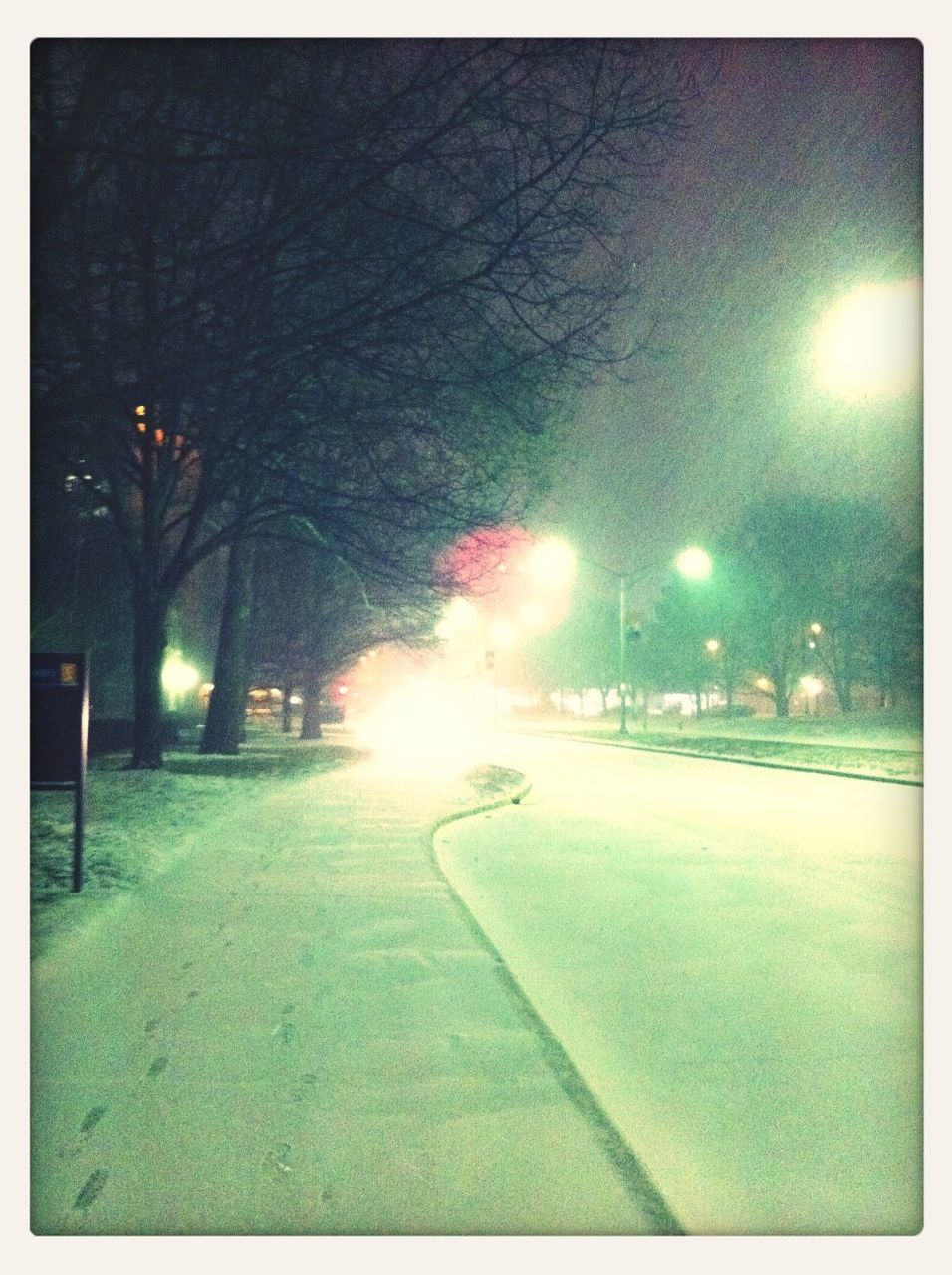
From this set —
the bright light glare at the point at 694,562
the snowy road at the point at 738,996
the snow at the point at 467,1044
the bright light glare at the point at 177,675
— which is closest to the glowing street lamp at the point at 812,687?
the bright light glare at the point at 177,675

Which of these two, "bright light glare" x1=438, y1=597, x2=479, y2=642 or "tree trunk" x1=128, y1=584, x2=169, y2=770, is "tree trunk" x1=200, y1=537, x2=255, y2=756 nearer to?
"bright light glare" x1=438, y1=597, x2=479, y2=642

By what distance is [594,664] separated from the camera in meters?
94.6

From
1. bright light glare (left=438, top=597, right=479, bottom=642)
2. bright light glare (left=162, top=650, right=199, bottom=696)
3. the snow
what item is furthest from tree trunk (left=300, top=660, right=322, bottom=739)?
the snow

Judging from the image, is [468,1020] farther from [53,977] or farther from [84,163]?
[84,163]

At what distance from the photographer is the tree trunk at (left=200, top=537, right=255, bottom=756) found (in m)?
24.7

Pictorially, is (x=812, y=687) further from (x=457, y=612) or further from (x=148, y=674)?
(x=148, y=674)

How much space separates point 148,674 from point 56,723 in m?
12.2

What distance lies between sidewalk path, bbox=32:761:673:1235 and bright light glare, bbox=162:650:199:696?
34015 millimetres

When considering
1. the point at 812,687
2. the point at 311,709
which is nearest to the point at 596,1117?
the point at 311,709

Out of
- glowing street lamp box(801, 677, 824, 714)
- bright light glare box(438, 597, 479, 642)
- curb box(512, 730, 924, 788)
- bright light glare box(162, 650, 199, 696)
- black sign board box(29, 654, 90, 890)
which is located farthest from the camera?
glowing street lamp box(801, 677, 824, 714)

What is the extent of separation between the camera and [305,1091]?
4.02 m
